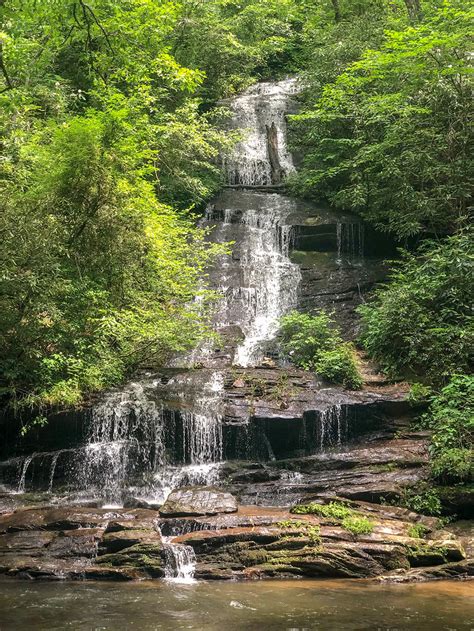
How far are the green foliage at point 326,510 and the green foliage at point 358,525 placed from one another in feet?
0.49

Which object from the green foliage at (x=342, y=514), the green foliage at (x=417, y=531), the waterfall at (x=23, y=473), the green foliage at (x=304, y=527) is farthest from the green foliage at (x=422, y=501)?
the waterfall at (x=23, y=473)

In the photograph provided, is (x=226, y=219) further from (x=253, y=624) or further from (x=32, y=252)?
(x=253, y=624)

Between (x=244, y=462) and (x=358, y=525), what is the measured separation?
11.2ft

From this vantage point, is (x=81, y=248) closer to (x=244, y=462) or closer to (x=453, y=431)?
(x=244, y=462)

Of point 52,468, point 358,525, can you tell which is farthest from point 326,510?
point 52,468

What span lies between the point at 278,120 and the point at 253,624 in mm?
23919

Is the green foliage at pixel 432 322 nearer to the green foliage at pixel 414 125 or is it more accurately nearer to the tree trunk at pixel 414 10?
the green foliage at pixel 414 125

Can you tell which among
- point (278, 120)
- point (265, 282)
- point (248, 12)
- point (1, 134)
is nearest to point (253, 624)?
point (1, 134)

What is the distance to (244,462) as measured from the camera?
1181cm

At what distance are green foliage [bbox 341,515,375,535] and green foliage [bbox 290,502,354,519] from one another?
151 mm

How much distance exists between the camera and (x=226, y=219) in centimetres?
2117

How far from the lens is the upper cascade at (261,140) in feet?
78.9

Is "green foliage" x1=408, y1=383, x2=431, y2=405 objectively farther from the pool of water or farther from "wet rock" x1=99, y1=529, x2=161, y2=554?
"wet rock" x1=99, y1=529, x2=161, y2=554

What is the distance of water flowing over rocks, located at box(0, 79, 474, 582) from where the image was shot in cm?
832
